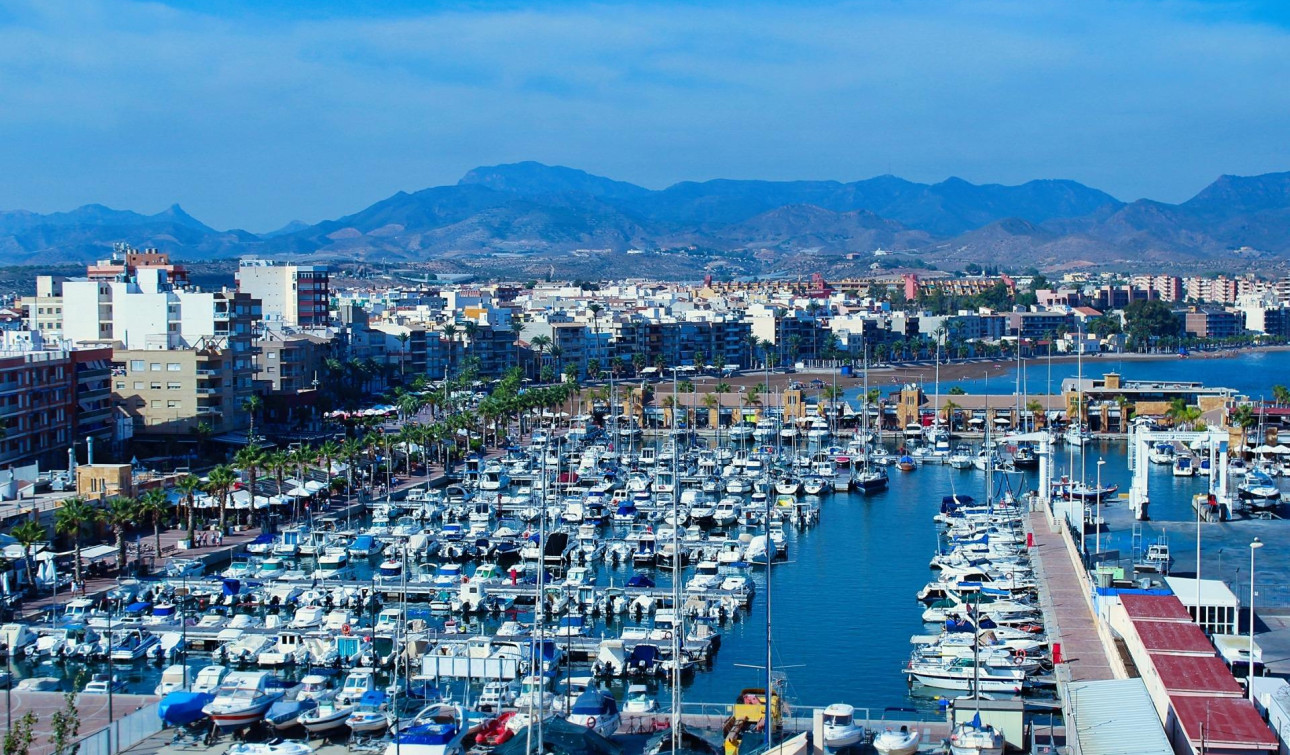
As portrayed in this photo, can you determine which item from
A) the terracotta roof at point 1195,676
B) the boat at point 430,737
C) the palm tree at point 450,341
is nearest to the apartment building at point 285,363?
the palm tree at point 450,341

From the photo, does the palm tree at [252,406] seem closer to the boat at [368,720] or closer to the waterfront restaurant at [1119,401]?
the boat at [368,720]

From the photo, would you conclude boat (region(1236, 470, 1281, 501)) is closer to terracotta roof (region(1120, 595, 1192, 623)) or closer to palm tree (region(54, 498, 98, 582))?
terracotta roof (region(1120, 595, 1192, 623))

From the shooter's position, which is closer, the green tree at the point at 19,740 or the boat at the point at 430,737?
the green tree at the point at 19,740

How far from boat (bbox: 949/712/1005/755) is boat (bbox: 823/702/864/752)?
81cm

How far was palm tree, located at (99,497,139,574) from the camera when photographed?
1989 centimetres

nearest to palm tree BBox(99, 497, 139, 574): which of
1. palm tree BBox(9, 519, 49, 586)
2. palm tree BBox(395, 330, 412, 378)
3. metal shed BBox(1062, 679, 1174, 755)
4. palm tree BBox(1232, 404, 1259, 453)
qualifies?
palm tree BBox(9, 519, 49, 586)

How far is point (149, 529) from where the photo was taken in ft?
74.7

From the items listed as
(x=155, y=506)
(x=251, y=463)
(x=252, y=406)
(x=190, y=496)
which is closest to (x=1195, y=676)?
(x=155, y=506)

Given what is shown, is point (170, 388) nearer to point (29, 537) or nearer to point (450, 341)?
point (29, 537)

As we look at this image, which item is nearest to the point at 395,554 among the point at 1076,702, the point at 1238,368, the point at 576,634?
the point at 576,634

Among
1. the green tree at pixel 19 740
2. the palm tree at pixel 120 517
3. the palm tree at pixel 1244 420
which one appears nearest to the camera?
the green tree at pixel 19 740

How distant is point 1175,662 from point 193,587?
11.9 m

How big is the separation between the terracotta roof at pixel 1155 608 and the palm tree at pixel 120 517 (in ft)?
40.8

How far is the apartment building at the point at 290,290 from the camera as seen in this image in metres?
52.8
